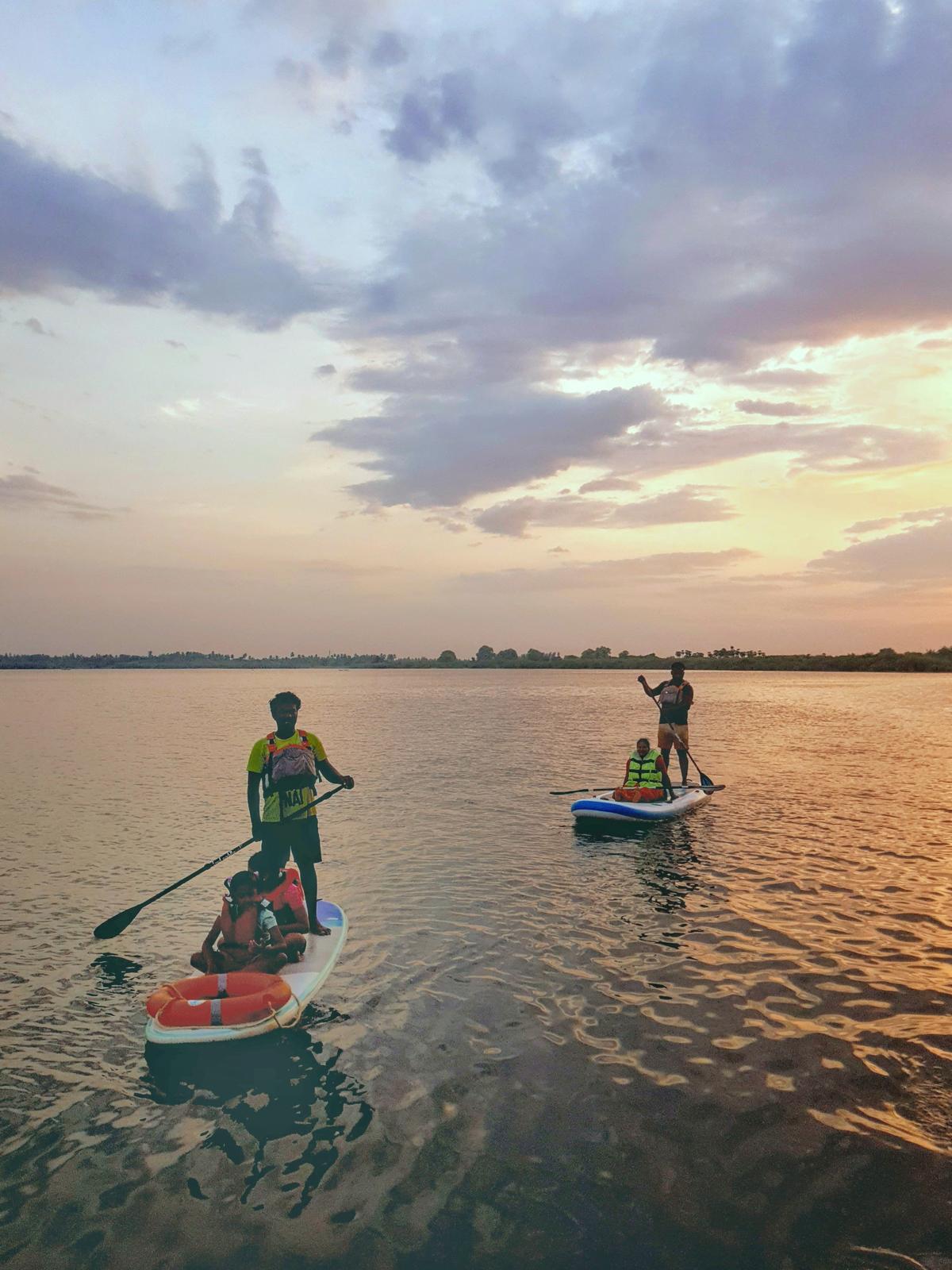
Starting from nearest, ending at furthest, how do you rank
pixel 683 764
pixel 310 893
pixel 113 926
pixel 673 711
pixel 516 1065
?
pixel 516 1065 → pixel 310 893 → pixel 113 926 → pixel 673 711 → pixel 683 764

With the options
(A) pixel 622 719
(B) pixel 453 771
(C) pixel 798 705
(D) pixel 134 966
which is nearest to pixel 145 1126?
(D) pixel 134 966

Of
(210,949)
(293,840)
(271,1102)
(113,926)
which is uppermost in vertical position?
(293,840)

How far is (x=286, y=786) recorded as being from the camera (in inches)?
404

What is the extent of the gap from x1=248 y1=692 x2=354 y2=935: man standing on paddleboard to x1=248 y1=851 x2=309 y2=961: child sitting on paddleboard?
0.26 ft

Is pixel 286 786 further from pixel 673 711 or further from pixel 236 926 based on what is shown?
pixel 673 711

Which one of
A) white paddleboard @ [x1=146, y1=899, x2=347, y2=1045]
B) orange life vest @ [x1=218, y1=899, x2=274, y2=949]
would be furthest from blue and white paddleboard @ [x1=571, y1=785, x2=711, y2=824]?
orange life vest @ [x1=218, y1=899, x2=274, y2=949]

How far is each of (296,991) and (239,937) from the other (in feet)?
2.99

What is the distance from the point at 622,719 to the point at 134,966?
4988cm

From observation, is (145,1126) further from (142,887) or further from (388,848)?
(388,848)

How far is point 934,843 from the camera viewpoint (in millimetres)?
17641

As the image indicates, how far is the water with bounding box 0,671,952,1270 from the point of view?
573 cm

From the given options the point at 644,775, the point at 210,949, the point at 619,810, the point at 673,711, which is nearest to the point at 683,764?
the point at 673,711

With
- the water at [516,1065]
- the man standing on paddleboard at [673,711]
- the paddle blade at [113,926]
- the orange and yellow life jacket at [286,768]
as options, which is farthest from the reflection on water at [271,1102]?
the man standing on paddleboard at [673,711]

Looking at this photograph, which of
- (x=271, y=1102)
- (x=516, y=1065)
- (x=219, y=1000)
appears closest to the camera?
(x=271, y=1102)
